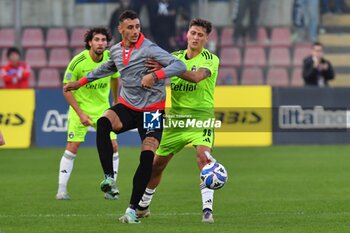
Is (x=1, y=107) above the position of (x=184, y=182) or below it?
above

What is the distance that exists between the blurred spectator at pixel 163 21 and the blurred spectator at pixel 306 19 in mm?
3272

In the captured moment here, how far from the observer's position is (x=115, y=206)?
12859 millimetres

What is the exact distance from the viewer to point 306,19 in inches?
1088

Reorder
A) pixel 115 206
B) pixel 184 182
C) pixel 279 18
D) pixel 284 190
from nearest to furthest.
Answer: pixel 115 206 → pixel 284 190 → pixel 184 182 → pixel 279 18

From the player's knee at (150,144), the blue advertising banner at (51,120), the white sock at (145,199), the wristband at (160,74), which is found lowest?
the white sock at (145,199)

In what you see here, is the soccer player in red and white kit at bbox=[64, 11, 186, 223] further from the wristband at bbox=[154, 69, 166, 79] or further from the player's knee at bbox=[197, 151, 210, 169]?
the player's knee at bbox=[197, 151, 210, 169]

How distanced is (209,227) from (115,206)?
2531 mm

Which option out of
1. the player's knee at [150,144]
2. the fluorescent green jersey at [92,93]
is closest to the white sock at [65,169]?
the fluorescent green jersey at [92,93]

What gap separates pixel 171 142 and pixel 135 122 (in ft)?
1.70

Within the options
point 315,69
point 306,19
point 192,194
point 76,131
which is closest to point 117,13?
point 306,19

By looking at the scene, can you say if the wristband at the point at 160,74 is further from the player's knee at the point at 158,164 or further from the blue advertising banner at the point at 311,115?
the blue advertising banner at the point at 311,115

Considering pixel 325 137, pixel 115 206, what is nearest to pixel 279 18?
pixel 325 137

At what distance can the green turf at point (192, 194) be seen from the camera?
1080cm

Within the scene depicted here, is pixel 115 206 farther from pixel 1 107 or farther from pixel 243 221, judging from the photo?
pixel 1 107
